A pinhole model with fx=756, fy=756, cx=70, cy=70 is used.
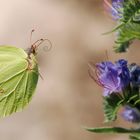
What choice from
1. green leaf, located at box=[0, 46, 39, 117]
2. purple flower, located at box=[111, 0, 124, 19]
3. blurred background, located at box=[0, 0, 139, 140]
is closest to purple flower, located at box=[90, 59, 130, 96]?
purple flower, located at box=[111, 0, 124, 19]

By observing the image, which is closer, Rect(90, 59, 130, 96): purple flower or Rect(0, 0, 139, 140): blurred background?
Rect(90, 59, 130, 96): purple flower

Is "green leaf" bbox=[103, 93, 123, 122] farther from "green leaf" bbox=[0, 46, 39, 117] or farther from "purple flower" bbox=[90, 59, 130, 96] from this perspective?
"green leaf" bbox=[0, 46, 39, 117]

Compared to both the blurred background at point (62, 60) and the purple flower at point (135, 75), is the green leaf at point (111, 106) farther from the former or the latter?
the blurred background at point (62, 60)

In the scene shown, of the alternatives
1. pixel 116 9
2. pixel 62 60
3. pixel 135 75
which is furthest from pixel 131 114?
pixel 62 60

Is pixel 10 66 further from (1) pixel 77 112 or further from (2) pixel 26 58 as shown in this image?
(1) pixel 77 112

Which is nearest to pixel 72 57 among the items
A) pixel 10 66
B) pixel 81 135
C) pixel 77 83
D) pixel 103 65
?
pixel 77 83
